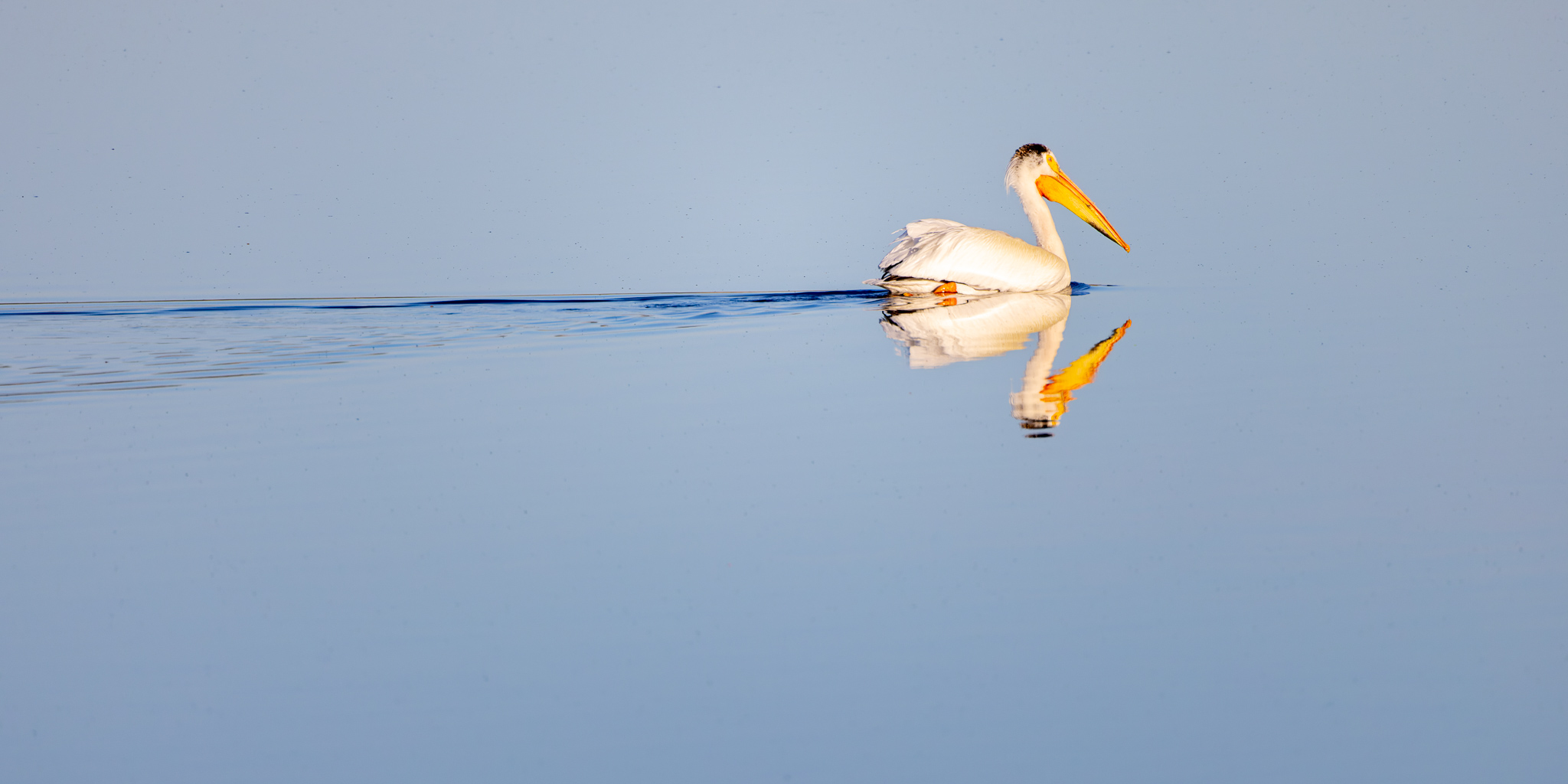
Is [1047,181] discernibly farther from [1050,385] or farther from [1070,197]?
[1050,385]

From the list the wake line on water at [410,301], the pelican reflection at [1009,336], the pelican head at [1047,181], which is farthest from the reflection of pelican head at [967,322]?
the pelican head at [1047,181]

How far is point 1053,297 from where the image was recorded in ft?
34.6

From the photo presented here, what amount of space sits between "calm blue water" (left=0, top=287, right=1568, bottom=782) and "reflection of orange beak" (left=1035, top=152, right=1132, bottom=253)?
5021mm

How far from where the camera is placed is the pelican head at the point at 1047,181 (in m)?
11.6

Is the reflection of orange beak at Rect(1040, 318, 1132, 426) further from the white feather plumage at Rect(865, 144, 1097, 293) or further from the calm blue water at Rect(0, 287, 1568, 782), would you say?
the white feather plumage at Rect(865, 144, 1097, 293)

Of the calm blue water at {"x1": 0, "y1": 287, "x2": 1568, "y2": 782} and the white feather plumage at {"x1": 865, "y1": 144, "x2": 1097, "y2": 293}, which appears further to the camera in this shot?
the white feather plumage at {"x1": 865, "y1": 144, "x2": 1097, "y2": 293}

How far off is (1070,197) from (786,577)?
873 cm

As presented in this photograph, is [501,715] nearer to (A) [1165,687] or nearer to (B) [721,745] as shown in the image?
(B) [721,745]

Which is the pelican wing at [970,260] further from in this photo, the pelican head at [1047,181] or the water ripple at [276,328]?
the pelican head at [1047,181]

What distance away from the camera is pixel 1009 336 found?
27.3ft

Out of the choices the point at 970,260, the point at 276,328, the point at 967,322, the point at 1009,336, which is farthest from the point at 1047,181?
the point at 276,328

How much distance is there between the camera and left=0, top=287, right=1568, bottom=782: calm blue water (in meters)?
2.63

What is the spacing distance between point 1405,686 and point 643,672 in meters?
1.60

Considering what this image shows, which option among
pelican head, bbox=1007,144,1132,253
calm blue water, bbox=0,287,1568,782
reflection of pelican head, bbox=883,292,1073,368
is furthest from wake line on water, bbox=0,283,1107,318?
calm blue water, bbox=0,287,1568,782
